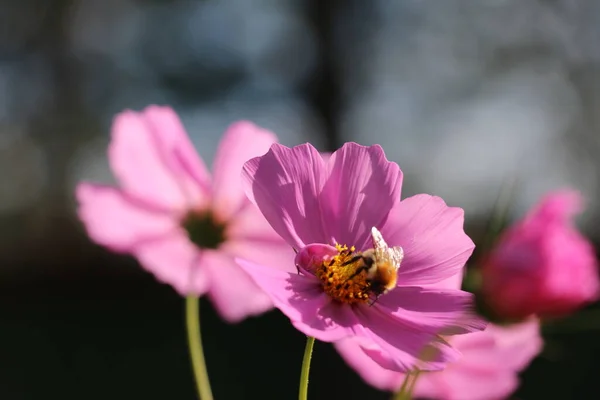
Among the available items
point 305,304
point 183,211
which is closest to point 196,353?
point 305,304

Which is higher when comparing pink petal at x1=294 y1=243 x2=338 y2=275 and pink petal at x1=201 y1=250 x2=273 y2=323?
pink petal at x1=294 y1=243 x2=338 y2=275

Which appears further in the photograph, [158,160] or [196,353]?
[158,160]

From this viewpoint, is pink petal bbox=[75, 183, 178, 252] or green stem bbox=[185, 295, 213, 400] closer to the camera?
green stem bbox=[185, 295, 213, 400]

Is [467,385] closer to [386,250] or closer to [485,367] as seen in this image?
[485,367]

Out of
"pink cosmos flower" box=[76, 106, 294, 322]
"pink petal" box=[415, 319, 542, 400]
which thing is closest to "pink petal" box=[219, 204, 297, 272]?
"pink cosmos flower" box=[76, 106, 294, 322]

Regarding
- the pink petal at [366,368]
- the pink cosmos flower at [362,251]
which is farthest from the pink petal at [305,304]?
the pink petal at [366,368]

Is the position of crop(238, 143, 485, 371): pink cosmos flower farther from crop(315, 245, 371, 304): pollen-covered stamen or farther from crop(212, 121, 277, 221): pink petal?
crop(212, 121, 277, 221): pink petal

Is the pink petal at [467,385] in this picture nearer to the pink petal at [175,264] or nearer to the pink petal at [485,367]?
the pink petal at [485,367]
